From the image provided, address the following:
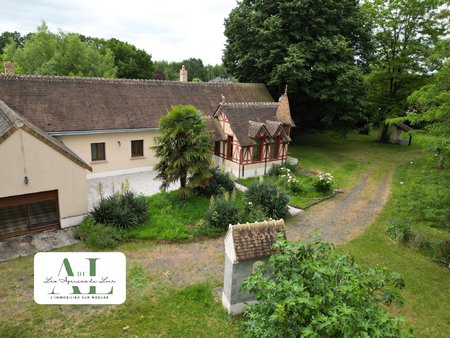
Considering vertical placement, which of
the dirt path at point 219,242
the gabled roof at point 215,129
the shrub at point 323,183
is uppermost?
the gabled roof at point 215,129

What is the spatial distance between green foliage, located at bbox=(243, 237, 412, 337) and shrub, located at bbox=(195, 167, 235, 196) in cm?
1109

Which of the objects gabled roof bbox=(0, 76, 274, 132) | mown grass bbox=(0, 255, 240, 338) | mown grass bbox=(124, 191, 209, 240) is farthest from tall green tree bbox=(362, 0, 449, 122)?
mown grass bbox=(0, 255, 240, 338)

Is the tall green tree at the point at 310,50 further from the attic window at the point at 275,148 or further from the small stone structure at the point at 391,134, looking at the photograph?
the small stone structure at the point at 391,134

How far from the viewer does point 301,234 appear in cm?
1458

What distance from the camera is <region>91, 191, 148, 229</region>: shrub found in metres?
14.0

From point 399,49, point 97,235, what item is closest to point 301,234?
point 97,235

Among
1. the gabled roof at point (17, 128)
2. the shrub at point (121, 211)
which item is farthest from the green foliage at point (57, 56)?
the shrub at point (121, 211)

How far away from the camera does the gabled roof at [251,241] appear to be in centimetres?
908

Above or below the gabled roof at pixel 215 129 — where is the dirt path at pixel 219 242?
below

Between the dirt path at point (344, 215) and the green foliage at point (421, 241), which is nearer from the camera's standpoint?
the green foliage at point (421, 241)

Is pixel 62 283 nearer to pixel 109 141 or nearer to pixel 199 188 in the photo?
pixel 199 188

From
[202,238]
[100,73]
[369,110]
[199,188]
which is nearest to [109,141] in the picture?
[199,188]

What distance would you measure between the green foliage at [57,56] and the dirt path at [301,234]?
2579 centimetres

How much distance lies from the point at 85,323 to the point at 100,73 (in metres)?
31.7
